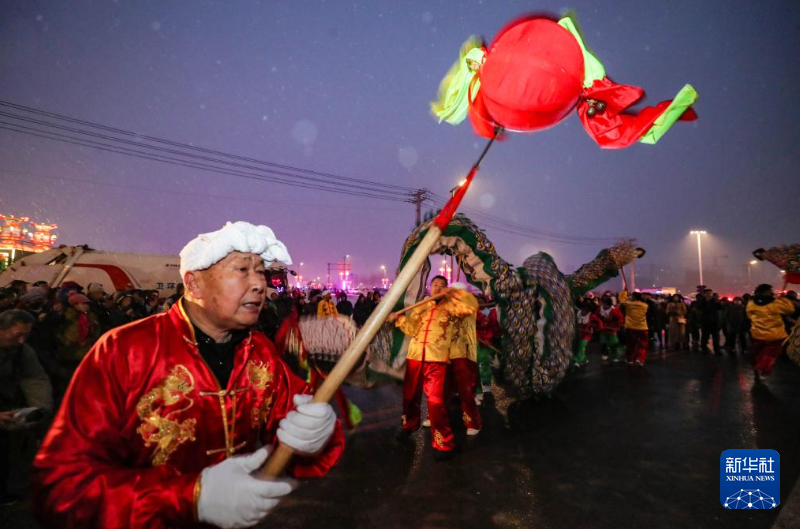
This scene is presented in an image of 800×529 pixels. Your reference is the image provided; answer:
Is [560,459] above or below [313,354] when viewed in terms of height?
below

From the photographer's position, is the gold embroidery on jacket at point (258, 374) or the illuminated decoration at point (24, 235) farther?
the illuminated decoration at point (24, 235)

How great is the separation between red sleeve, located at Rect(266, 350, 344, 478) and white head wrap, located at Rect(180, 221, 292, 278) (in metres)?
0.58

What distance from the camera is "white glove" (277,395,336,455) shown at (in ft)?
4.67

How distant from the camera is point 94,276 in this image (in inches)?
578

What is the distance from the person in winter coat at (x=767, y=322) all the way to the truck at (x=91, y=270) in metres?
12.3

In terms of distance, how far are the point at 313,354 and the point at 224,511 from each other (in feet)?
3.93

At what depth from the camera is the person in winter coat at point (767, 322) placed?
26.2 ft

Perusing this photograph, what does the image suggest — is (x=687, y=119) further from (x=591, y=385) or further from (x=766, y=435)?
(x=591, y=385)

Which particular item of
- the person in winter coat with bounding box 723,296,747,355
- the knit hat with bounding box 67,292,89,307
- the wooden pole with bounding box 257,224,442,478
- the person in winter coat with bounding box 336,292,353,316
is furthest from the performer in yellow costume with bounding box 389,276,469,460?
the person in winter coat with bounding box 723,296,747,355

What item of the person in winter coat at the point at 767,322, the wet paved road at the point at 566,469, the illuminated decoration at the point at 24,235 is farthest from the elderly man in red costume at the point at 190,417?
the illuminated decoration at the point at 24,235

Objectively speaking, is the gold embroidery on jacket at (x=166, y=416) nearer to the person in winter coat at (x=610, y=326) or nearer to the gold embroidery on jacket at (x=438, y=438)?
the gold embroidery on jacket at (x=438, y=438)

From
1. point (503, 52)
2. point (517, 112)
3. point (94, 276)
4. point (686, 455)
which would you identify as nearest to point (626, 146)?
point (517, 112)

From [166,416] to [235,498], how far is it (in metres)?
0.49

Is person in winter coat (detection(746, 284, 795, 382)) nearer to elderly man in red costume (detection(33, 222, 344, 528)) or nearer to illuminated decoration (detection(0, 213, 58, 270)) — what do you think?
elderly man in red costume (detection(33, 222, 344, 528))
